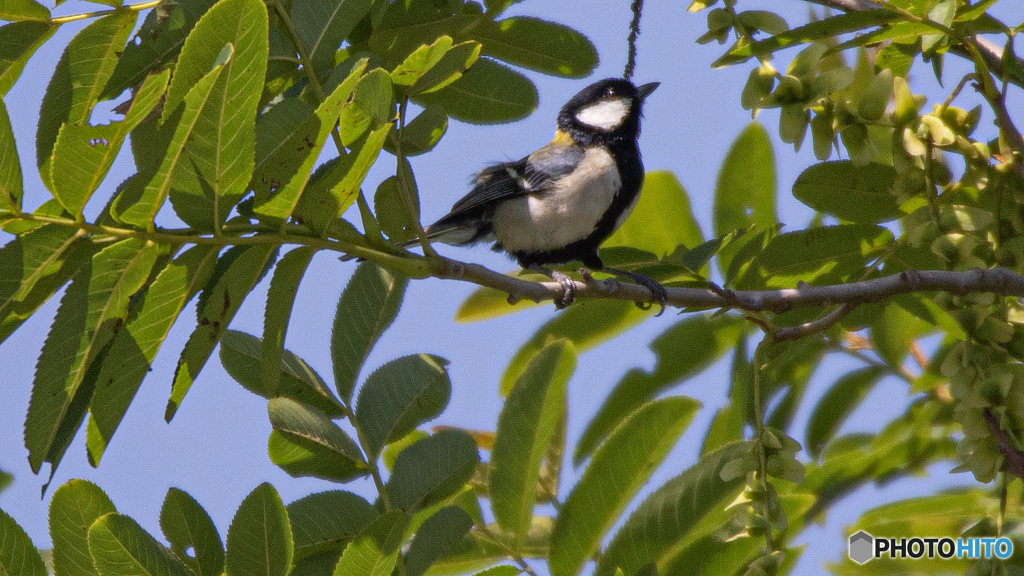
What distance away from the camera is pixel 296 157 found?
50.2 inches

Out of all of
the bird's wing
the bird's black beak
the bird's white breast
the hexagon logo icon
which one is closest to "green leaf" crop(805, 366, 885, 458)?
the hexagon logo icon

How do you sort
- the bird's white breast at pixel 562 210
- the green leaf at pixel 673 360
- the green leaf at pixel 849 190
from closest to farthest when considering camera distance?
the green leaf at pixel 849 190 → the green leaf at pixel 673 360 → the bird's white breast at pixel 562 210

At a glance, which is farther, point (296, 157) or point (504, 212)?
point (504, 212)

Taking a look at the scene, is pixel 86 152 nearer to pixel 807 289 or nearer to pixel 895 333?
pixel 807 289

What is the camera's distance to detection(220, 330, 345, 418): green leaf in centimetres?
171

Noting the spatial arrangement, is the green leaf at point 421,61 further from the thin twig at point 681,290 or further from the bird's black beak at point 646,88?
the bird's black beak at point 646,88

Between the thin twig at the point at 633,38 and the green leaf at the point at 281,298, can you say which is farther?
the thin twig at the point at 633,38

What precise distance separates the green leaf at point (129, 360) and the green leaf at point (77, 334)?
0.02 meters

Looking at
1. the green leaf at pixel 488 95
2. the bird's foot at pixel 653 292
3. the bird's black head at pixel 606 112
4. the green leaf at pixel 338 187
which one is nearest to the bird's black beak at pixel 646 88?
the bird's black head at pixel 606 112

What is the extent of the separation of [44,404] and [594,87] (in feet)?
9.37

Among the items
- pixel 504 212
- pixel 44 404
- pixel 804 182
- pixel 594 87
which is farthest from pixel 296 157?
pixel 594 87

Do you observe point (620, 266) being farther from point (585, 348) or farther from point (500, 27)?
point (500, 27)

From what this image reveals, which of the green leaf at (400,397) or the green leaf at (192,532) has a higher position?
the green leaf at (400,397)

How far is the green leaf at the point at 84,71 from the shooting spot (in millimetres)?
1490
